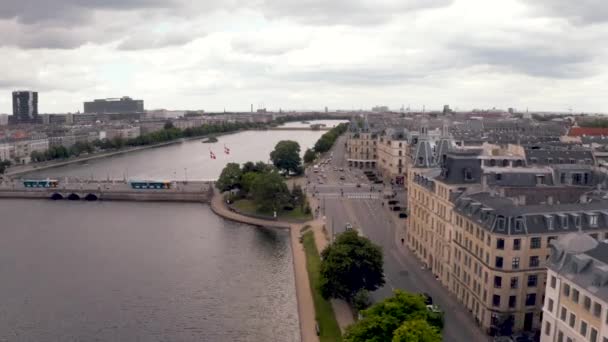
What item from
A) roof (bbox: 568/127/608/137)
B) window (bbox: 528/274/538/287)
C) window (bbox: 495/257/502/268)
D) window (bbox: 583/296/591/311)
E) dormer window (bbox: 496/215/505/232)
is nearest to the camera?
window (bbox: 583/296/591/311)

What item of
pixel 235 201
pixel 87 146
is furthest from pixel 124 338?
pixel 87 146

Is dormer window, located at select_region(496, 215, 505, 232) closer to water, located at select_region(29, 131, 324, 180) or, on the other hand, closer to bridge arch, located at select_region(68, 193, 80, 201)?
bridge arch, located at select_region(68, 193, 80, 201)

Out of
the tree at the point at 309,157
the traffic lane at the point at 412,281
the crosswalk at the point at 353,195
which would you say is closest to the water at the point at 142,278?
the traffic lane at the point at 412,281

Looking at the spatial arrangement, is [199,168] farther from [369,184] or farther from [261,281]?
[261,281]

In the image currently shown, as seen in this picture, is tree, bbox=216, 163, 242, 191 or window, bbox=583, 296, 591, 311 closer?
window, bbox=583, 296, 591, 311

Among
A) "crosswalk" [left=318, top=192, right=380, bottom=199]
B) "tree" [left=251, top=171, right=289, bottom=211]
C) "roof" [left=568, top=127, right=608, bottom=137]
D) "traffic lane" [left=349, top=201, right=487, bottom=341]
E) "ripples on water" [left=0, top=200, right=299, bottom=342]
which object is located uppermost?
"roof" [left=568, top=127, right=608, bottom=137]

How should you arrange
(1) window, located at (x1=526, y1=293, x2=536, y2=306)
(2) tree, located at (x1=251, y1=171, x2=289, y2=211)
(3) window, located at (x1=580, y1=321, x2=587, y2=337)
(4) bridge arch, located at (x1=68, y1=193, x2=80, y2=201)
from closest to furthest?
1. (3) window, located at (x1=580, y1=321, x2=587, y2=337)
2. (1) window, located at (x1=526, y1=293, x2=536, y2=306)
3. (2) tree, located at (x1=251, y1=171, x2=289, y2=211)
4. (4) bridge arch, located at (x1=68, y1=193, x2=80, y2=201)

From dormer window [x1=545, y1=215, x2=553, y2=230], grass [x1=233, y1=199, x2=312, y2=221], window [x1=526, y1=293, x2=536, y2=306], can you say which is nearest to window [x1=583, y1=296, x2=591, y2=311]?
window [x1=526, y1=293, x2=536, y2=306]

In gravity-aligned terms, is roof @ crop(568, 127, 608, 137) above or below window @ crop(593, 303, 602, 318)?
above
